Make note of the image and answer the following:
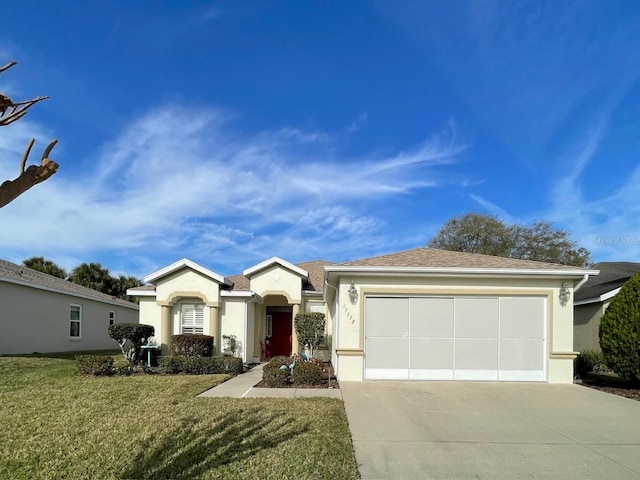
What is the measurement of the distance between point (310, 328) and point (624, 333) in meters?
8.81

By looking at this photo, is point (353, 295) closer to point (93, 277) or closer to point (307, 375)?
point (307, 375)

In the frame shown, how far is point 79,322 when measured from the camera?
23.0m

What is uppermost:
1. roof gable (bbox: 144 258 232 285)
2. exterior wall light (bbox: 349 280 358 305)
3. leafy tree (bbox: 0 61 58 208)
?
leafy tree (bbox: 0 61 58 208)

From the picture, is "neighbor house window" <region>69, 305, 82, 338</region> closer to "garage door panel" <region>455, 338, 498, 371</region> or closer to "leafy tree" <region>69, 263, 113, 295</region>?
"leafy tree" <region>69, 263, 113, 295</region>

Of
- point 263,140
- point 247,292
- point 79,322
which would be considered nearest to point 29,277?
point 79,322

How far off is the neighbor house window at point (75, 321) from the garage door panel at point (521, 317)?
19390 mm

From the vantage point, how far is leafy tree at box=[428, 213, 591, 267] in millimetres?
36594

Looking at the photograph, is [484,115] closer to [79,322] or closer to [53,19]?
[53,19]

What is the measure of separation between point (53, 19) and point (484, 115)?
1194 centimetres

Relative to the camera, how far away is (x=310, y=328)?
15641 millimetres

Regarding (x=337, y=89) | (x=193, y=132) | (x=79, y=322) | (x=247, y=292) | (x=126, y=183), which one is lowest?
(x=79, y=322)

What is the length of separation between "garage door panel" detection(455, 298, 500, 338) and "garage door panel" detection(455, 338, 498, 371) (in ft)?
0.50

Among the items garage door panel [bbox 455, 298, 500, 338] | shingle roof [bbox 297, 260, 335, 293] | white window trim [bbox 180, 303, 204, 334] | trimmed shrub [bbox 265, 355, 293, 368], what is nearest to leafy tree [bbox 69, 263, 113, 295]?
shingle roof [bbox 297, 260, 335, 293]

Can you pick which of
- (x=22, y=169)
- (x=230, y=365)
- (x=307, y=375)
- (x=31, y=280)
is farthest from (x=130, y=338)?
(x=22, y=169)
